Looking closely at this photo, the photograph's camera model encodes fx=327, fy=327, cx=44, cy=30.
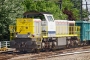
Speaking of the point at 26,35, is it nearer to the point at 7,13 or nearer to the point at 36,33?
the point at 36,33

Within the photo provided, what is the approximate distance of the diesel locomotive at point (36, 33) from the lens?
24.1 metres

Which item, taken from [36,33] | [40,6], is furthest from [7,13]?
[40,6]

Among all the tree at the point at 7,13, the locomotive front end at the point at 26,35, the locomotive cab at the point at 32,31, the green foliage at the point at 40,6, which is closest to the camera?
the locomotive front end at the point at 26,35

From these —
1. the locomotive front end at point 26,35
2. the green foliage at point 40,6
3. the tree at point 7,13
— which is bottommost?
the locomotive front end at point 26,35

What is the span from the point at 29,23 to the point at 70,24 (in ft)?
24.7

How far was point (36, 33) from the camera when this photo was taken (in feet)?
80.6

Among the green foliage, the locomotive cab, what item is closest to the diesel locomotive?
the locomotive cab

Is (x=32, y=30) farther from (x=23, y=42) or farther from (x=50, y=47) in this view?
(x=50, y=47)

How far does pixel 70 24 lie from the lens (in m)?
31.1

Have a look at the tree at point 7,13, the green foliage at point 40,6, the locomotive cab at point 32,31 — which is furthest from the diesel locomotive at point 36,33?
the green foliage at point 40,6

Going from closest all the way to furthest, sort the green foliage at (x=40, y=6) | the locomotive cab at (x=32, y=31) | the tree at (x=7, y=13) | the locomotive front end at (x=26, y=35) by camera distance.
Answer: the locomotive front end at (x=26, y=35), the locomotive cab at (x=32, y=31), the tree at (x=7, y=13), the green foliage at (x=40, y=6)

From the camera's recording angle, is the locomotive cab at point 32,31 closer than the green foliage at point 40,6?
Yes

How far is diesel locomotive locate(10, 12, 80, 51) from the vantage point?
2406 cm

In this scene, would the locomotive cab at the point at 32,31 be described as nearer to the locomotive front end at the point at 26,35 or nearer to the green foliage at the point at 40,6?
the locomotive front end at the point at 26,35
